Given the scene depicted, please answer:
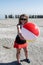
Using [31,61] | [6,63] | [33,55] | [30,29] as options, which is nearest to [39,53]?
[33,55]

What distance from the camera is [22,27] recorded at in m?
5.66

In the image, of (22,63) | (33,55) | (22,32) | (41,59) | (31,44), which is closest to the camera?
(22,32)

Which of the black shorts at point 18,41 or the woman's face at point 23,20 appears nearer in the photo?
the woman's face at point 23,20

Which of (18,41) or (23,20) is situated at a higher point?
(23,20)

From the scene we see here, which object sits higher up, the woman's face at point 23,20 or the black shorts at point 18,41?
the woman's face at point 23,20

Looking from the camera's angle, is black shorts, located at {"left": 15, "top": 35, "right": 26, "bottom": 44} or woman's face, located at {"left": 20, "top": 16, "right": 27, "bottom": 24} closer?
woman's face, located at {"left": 20, "top": 16, "right": 27, "bottom": 24}

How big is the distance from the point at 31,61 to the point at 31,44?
2.59 meters

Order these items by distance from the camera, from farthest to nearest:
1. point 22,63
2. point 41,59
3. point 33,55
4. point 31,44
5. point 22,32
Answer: point 31,44
point 33,55
point 41,59
point 22,63
point 22,32

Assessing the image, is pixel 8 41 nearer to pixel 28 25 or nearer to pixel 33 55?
pixel 33 55

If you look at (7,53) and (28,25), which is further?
(7,53)

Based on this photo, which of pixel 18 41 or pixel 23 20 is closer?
pixel 23 20

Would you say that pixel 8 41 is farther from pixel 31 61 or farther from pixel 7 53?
pixel 31 61

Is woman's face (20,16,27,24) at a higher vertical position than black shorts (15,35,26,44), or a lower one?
higher

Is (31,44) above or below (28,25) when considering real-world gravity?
below
